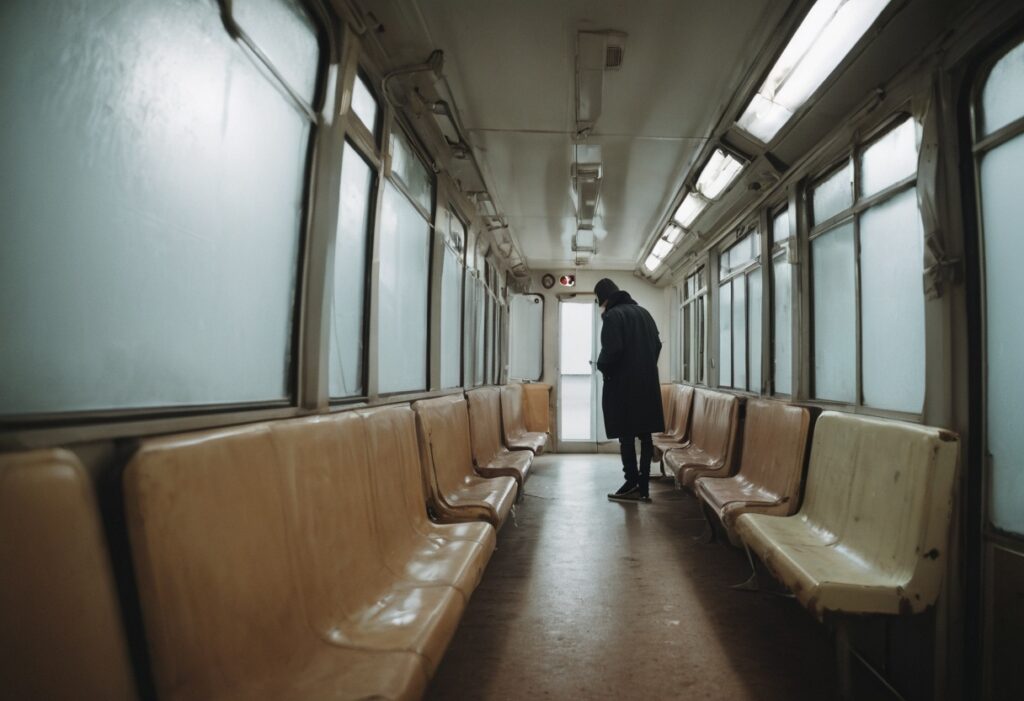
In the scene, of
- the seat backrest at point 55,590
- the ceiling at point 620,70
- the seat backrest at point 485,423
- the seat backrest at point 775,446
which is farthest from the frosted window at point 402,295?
the seat backrest at point 775,446

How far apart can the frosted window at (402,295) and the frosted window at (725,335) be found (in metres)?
3.07

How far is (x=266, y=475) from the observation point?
123cm

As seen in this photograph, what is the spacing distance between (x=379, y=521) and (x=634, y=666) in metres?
1.11

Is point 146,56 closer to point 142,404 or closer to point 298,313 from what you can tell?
point 142,404

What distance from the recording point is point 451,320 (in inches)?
180

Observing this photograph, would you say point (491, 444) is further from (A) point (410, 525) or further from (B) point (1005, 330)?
(B) point (1005, 330)

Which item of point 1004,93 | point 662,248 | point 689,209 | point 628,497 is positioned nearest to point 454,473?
point 628,497

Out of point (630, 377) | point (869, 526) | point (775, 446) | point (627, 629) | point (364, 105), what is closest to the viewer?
point (869, 526)

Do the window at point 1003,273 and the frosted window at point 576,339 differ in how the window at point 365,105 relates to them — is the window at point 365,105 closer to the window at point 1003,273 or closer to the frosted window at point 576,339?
the window at point 1003,273

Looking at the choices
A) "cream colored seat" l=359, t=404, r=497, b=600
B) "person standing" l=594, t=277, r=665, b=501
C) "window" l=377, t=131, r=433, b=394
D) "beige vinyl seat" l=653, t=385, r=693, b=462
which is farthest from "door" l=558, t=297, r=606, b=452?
"cream colored seat" l=359, t=404, r=497, b=600

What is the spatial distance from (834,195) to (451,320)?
295 cm

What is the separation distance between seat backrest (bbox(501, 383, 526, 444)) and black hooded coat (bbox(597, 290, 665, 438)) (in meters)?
1.11

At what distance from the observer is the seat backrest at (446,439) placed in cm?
252

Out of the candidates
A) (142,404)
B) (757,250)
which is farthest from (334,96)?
(757,250)
